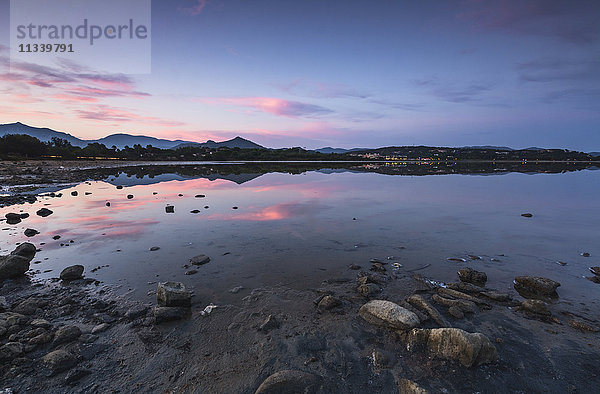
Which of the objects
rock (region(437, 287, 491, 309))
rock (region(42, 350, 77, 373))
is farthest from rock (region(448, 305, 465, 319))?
rock (region(42, 350, 77, 373))

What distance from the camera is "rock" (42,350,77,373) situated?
6.23 meters

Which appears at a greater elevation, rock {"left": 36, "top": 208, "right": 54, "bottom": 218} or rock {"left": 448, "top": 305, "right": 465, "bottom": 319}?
rock {"left": 36, "top": 208, "right": 54, "bottom": 218}

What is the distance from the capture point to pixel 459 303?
916 centimetres

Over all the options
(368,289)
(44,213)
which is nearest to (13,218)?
(44,213)

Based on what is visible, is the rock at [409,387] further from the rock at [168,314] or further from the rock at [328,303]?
the rock at [168,314]

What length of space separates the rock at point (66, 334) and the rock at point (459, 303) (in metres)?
11.8

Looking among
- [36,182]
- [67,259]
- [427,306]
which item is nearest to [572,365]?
[427,306]

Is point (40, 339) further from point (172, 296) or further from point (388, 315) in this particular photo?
point (388, 315)

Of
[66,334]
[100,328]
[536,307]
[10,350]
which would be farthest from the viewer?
[536,307]

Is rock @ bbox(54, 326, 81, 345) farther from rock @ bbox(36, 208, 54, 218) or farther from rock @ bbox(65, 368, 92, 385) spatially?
rock @ bbox(36, 208, 54, 218)

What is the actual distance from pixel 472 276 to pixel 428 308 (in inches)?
166

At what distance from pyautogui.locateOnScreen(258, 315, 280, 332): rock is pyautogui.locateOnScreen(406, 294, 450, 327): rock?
4.87 m

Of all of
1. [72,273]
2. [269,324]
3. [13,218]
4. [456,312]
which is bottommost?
[269,324]

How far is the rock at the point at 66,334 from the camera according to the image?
23.4ft
